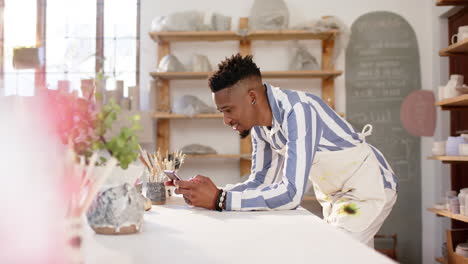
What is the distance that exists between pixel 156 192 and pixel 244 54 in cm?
268

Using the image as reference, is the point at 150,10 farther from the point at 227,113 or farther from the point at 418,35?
the point at 227,113

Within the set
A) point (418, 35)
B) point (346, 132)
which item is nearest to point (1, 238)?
point (346, 132)

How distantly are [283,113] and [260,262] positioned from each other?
984 mm

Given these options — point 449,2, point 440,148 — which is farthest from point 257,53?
point 440,148

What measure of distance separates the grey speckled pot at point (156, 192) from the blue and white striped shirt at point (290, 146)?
250 mm

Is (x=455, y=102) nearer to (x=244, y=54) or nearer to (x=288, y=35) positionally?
(x=288, y=35)

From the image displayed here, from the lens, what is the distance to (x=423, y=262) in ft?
13.7

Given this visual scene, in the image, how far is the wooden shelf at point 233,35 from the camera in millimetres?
3973

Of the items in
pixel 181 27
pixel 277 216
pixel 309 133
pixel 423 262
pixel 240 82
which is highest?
pixel 181 27

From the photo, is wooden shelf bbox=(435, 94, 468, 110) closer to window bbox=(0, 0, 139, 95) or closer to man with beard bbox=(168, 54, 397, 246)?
man with beard bbox=(168, 54, 397, 246)

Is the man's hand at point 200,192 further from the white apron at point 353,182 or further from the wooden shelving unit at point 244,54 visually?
the wooden shelving unit at point 244,54

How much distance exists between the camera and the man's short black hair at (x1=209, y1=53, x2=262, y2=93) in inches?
72.6

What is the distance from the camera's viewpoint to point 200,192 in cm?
150

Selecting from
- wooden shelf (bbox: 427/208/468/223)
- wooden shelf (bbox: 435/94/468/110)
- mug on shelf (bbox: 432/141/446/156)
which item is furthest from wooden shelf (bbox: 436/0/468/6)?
wooden shelf (bbox: 427/208/468/223)
